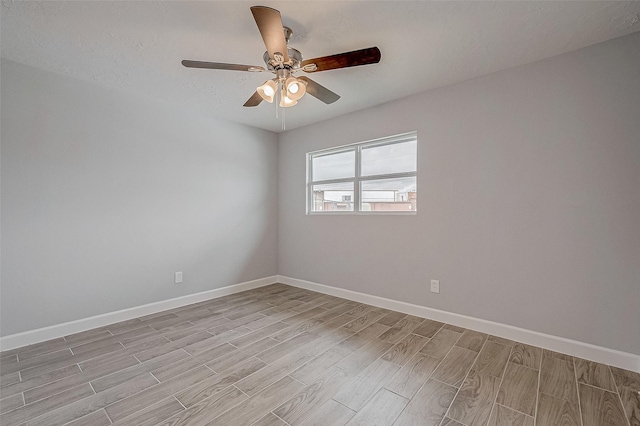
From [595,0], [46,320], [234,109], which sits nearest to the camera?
[595,0]

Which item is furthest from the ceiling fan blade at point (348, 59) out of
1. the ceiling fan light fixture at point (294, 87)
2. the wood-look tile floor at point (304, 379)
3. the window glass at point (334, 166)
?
the wood-look tile floor at point (304, 379)

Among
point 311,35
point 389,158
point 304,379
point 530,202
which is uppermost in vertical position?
point 311,35

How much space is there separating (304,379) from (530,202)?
2.32 meters

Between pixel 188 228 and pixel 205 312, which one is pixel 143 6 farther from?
pixel 205 312

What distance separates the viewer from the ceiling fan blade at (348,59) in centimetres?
170

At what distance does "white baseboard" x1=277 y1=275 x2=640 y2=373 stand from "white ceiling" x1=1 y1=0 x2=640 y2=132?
2.32m

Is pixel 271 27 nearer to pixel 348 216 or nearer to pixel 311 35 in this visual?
pixel 311 35

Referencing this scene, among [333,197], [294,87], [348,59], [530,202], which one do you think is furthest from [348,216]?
[348,59]

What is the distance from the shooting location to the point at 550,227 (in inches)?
89.0

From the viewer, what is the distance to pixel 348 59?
177cm

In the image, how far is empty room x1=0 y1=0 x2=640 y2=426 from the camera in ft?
5.65

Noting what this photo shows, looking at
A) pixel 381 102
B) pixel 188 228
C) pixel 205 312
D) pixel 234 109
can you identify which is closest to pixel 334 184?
pixel 381 102

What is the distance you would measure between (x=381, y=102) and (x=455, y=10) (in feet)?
4.85

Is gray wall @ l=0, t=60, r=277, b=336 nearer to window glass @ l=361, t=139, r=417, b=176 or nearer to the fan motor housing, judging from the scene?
window glass @ l=361, t=139, r=417, b=176
